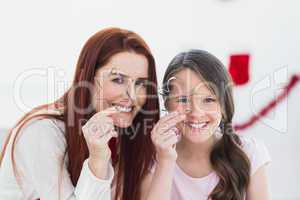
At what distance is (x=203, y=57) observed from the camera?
93cm

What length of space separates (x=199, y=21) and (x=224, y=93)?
588mm

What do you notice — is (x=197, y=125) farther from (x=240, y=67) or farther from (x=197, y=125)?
(x=240, y=67)

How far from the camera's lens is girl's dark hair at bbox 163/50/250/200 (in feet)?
3.01

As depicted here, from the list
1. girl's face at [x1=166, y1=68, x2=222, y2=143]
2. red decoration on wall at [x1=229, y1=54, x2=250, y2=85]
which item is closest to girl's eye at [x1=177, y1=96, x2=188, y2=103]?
girl's face at [x1=166, y1=68, x2=222, y2=143]

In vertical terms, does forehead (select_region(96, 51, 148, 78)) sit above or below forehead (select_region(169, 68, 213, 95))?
above

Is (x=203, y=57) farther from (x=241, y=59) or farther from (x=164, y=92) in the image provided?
(x=241, y=59)

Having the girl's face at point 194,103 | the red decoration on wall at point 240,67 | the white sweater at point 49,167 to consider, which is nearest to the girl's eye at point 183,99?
the girl's face at point 194,103

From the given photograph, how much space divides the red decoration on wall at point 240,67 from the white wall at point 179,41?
0.08 feet

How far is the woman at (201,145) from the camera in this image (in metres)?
0.90

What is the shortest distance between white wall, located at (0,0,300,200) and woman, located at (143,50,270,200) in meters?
0.45

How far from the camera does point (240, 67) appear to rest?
4.85ft

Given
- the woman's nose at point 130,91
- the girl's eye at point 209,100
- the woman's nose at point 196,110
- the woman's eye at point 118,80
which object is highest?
the woman's eye at point 118,80

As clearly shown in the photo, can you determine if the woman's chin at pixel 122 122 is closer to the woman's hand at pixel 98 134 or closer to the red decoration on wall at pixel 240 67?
the woman's hand at pixel 98 134

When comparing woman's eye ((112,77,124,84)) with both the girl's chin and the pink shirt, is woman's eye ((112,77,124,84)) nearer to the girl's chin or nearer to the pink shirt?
the girl's chin
